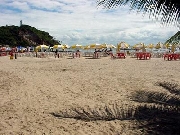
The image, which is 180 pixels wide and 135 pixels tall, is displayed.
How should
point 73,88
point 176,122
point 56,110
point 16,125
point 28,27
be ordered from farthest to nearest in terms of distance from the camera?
point 28,27 < point 73,88 < point 56,110 < point 16,125 < point 176,122

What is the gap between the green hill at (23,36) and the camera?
6512 centimetres

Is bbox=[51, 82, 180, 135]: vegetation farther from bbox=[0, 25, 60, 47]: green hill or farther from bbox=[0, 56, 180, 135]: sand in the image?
bbox=[0, 25, 60, 47]: green hill

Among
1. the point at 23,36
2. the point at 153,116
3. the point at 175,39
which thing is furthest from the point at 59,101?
the point at 23,36

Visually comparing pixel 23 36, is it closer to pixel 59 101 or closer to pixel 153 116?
pixel 59 101

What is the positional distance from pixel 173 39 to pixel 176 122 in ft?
4.66

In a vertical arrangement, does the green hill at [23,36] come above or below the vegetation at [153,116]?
above

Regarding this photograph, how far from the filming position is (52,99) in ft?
26.2

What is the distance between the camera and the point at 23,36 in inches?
2771

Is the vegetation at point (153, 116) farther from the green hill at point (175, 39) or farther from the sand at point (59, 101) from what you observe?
the green hill at point (175, 39)

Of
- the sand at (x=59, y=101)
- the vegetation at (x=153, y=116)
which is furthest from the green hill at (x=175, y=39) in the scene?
the sand at (x=59, y=101)

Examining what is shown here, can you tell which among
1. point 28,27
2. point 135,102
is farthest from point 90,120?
point 28,27

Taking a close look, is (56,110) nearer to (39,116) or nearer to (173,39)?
(39,116)

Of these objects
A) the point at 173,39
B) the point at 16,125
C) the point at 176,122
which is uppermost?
the point at 173,39

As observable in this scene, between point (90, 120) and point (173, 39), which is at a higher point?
point (173, 39)
